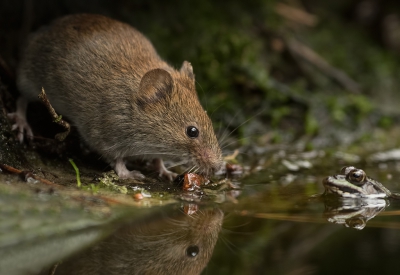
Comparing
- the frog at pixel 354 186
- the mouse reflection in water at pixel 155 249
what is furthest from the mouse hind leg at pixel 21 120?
the frog at pixel 354 186

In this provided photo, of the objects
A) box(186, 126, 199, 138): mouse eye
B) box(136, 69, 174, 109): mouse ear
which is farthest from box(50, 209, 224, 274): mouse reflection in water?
box(136, 69, 174, 109): mouse ear

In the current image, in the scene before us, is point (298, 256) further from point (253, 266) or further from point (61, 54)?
point (61, 54)

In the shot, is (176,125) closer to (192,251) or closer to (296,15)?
(192,251)

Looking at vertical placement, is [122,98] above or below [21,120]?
above

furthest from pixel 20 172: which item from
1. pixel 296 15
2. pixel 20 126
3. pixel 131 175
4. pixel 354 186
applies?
pixel 296 15

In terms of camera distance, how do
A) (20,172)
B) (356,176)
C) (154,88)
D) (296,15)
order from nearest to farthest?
(20,172), (356,176), (154,88), (296,15)

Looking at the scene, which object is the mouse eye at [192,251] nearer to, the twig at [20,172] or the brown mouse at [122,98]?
the twig at [20,172]
